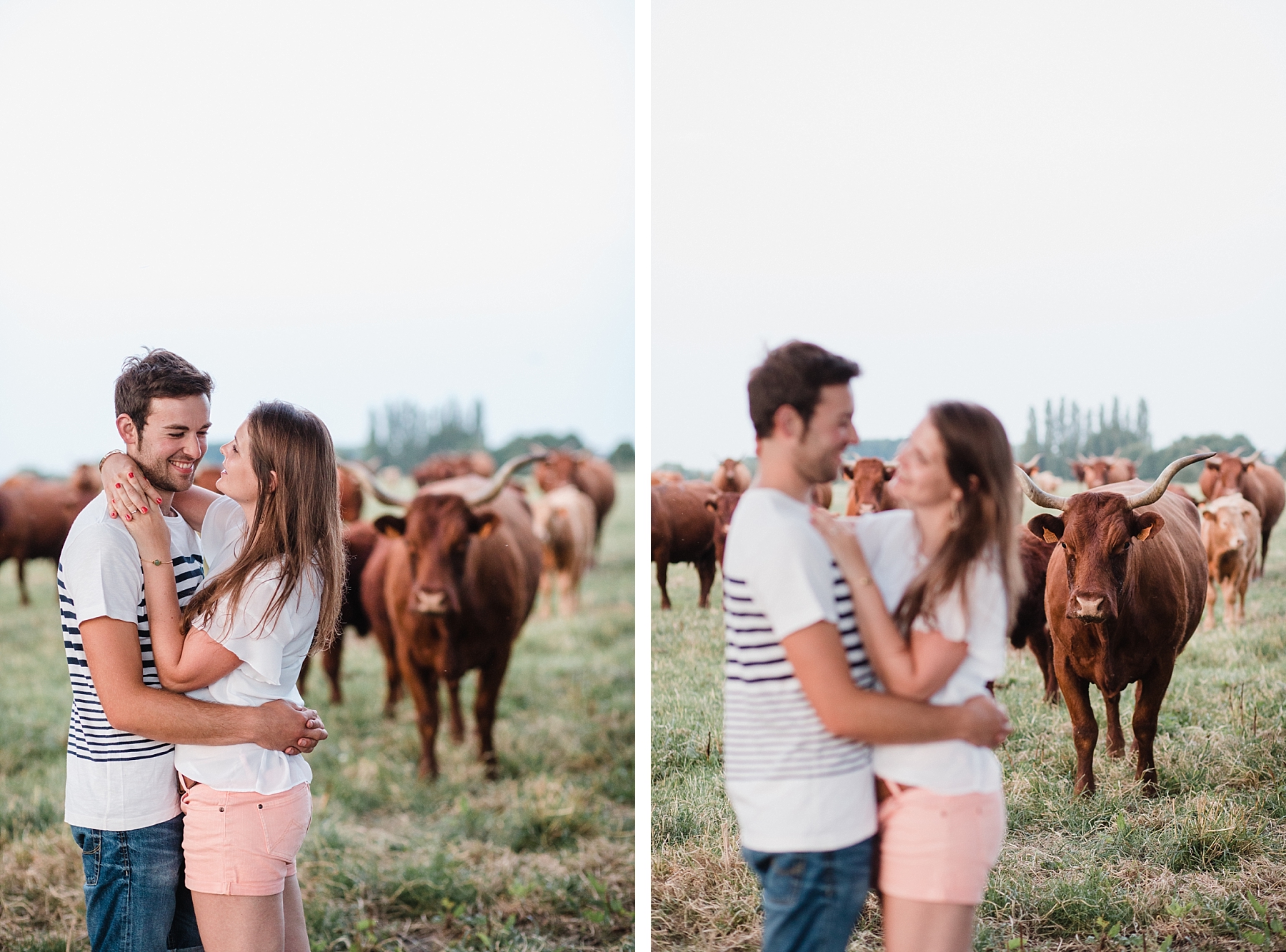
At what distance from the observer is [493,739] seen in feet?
21.2

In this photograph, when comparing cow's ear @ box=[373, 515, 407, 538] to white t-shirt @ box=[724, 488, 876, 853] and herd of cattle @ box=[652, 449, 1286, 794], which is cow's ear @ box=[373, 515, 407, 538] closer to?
herd of cattle @ box=[652, 449, 1286, 794]

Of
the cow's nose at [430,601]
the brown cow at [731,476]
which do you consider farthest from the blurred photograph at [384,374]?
the brown cow at [731,476]

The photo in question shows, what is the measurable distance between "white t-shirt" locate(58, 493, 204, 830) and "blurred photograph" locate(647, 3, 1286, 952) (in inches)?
72.1

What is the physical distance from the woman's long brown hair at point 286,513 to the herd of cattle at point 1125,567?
170 centimetres

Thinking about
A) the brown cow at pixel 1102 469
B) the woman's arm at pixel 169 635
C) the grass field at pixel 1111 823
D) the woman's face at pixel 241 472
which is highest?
the woman's face at pixel 241 472

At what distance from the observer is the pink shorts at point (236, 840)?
241cm

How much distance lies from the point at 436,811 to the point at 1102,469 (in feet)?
13.8

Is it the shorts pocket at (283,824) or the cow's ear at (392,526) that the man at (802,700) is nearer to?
the shorts pocket at (283,824)

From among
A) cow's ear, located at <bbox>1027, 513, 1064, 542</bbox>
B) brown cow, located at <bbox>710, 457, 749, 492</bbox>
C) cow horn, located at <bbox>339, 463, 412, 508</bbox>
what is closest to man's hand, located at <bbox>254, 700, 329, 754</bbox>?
brown cow, located at <bbox>710, 457, 749, 492</bbox>

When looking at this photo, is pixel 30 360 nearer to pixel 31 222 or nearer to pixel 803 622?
pixel 31 222

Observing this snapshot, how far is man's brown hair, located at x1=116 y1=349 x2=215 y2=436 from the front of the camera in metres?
2.60

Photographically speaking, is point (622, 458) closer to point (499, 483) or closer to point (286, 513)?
point (499, 483)

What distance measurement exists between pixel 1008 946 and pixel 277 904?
2.40 metres

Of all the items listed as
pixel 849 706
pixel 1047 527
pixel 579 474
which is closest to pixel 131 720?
pixel 849 706
